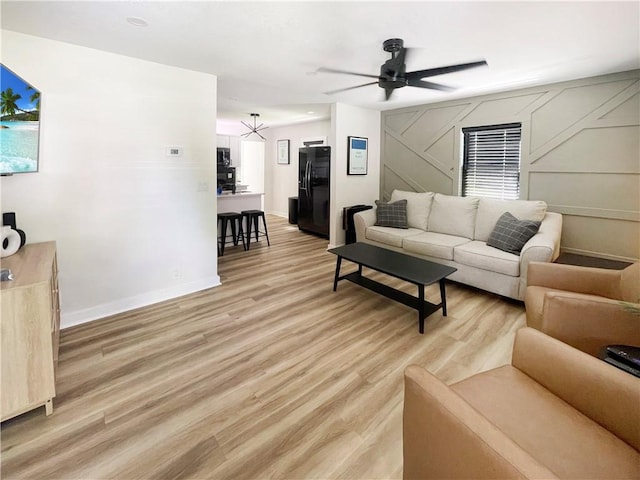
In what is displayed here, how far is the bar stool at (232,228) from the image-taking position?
18.0 ft

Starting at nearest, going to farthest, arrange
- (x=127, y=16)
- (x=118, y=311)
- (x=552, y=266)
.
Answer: (x=127, y=16) < (x=552, y=266) < (x=118, y=311)

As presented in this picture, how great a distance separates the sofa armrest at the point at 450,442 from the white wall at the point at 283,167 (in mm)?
7156

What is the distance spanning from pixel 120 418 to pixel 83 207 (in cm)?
198

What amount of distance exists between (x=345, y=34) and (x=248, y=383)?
2734 mm

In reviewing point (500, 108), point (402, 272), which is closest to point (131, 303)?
point (402, 272)

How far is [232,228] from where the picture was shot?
18.9 ft

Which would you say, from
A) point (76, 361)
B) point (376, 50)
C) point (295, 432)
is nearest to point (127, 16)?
point (376, 50)

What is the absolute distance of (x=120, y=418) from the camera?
6.14 ft

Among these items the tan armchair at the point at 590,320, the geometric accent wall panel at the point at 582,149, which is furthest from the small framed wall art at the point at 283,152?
the tan armchair at the point at 590,320

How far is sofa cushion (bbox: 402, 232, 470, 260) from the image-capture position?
13.1ft

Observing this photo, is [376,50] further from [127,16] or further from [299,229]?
[299,229]

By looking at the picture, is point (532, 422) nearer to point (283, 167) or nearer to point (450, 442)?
point (450, 442)

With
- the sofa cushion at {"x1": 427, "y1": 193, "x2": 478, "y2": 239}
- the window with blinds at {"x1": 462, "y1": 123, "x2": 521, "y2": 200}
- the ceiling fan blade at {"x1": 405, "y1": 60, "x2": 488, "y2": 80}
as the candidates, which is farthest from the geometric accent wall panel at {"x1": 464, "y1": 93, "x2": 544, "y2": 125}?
the ceiling fan blade at {"x1": 405, "y1": 60, "x2": 488, "y2": 80}

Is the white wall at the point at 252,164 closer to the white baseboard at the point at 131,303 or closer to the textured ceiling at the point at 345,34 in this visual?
the textured ceiling at the point at 345,34
